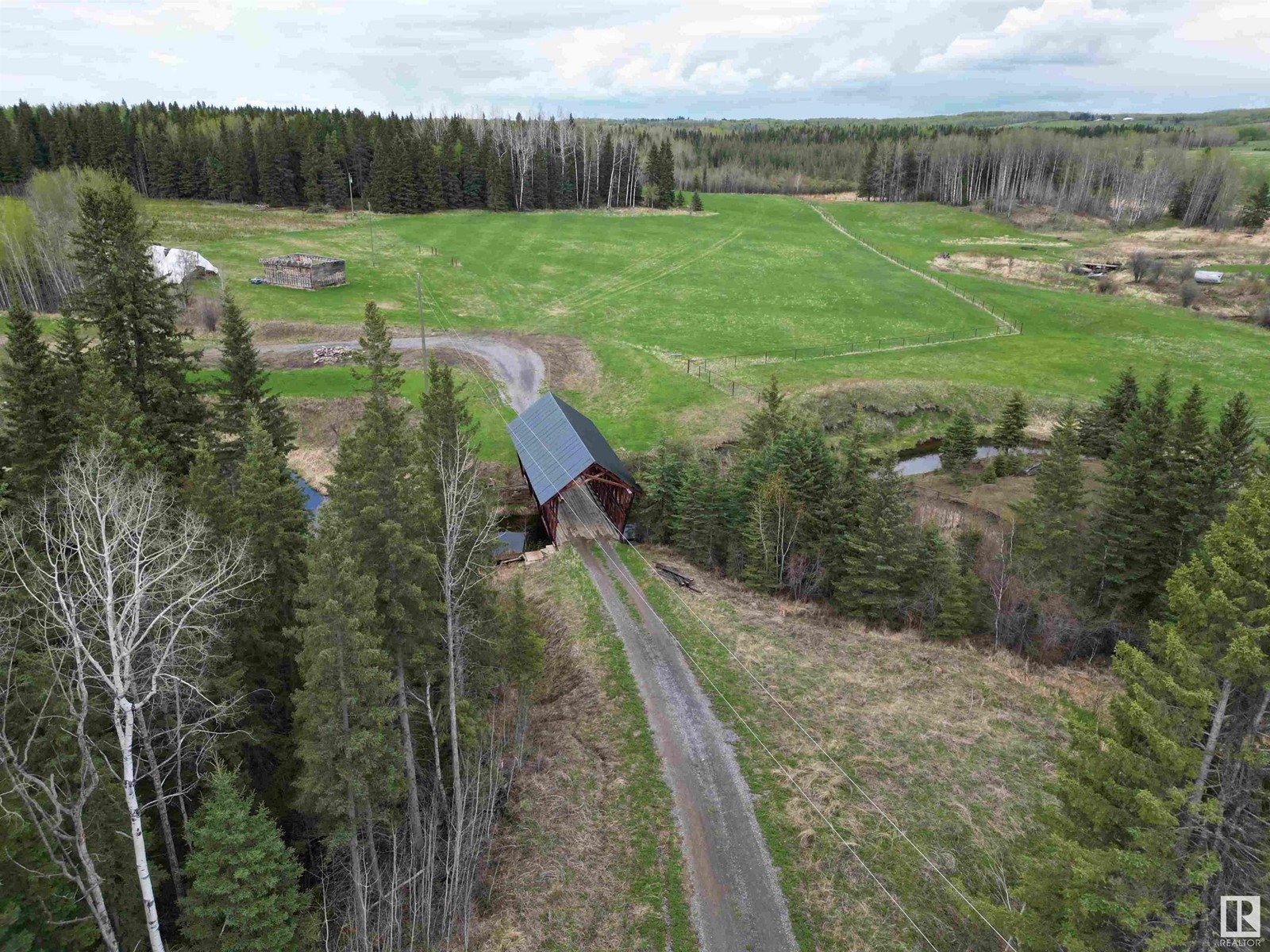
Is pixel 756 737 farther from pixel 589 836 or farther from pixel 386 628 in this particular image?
pixel 386 628

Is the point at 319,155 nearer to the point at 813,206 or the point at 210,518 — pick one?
the point at 813,206

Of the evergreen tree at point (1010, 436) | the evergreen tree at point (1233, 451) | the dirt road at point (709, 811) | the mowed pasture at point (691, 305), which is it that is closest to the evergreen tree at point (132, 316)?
the dirt road at point (709, 811)

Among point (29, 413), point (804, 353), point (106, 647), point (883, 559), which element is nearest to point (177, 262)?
point (29, 413)

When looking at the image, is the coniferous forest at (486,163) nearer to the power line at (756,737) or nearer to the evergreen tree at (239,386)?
the evergreen tree at (239,386)

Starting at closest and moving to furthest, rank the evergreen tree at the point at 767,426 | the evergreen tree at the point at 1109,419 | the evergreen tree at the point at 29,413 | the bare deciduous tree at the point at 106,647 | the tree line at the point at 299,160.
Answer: the bare deciduous tree at the point at 106,647 < the evergreen tree at the point at 29,413 < the evergreen tree at the point at 767,426 < the evergreen tree at the point at 1109,419 < the tree line at the point at 299,160

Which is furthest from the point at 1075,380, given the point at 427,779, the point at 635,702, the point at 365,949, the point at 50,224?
the point at 50,224

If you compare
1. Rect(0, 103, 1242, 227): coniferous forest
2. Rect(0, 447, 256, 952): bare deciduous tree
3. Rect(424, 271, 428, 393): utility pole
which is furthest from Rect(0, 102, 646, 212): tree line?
Rect(0, 447, 256, 952): bare deciduous tree
